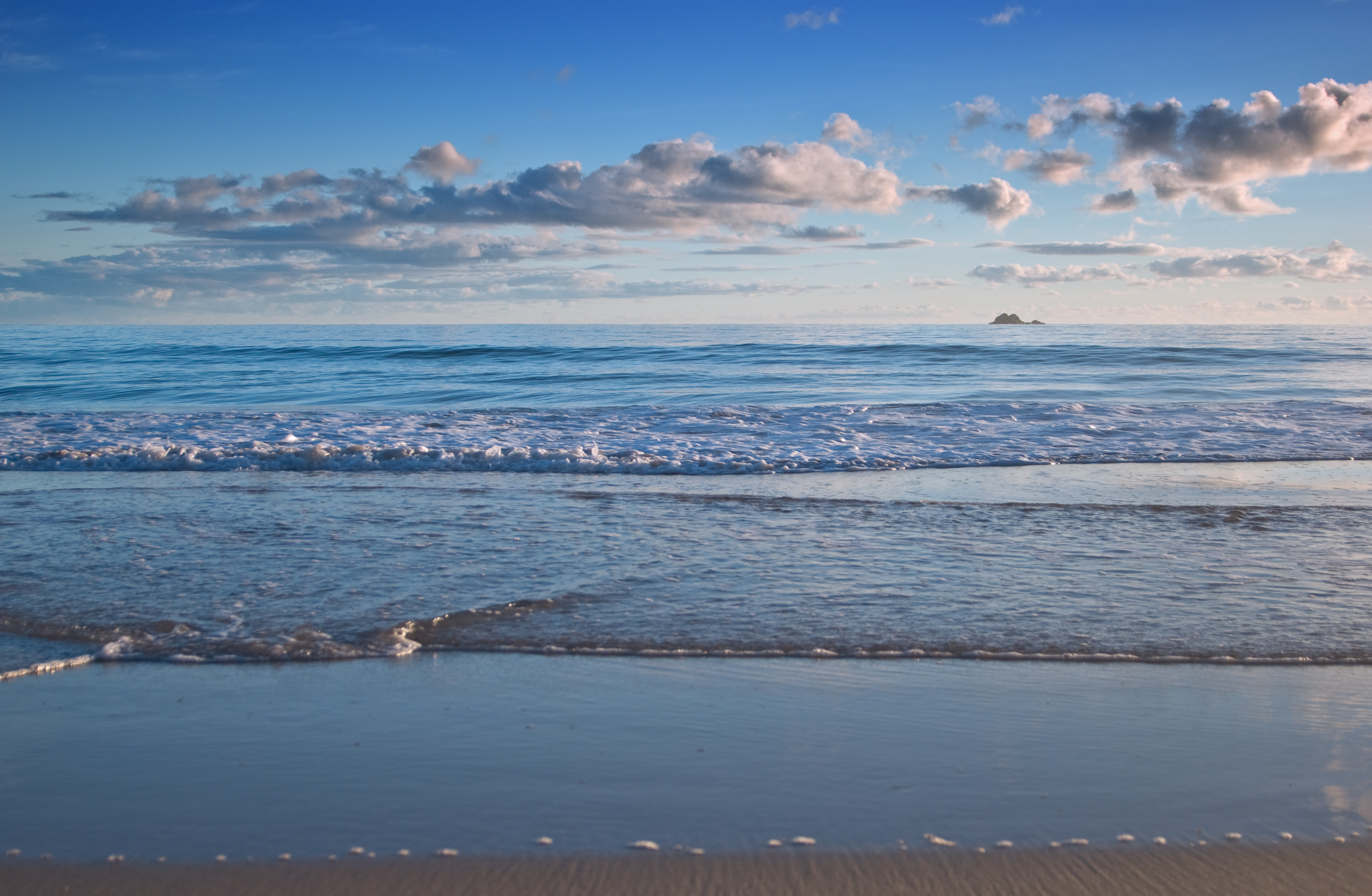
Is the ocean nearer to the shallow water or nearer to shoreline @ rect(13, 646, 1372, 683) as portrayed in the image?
shoreline @ rect(13, 646, 1372, 683)

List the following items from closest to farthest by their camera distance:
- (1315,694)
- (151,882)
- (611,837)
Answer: (151,882) → (611,837) → (1315,694)

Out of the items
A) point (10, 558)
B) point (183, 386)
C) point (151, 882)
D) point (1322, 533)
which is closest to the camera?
point (151, 882)

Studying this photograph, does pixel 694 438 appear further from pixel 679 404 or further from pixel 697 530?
pixel 679 404

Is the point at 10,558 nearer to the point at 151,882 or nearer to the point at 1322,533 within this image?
the point at 151,882

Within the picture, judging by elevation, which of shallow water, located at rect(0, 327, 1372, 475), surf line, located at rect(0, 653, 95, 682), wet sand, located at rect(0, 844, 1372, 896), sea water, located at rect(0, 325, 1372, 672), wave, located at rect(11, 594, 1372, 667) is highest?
shallow water, located at rect(0, 327, 1372, 475)

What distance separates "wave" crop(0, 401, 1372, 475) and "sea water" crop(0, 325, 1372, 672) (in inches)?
3.3

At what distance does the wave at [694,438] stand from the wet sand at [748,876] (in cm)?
791

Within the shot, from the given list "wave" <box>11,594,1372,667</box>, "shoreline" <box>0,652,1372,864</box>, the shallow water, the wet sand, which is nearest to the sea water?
"wave" <box>11,594,1372,667</box>

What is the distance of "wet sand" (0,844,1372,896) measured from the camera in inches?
97.3

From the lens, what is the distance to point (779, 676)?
4.01 m

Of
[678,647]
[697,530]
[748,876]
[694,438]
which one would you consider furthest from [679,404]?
[748,876]

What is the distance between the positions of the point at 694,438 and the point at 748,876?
35.7 feet

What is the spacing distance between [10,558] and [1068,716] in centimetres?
693

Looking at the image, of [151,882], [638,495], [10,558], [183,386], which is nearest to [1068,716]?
[151,882]
